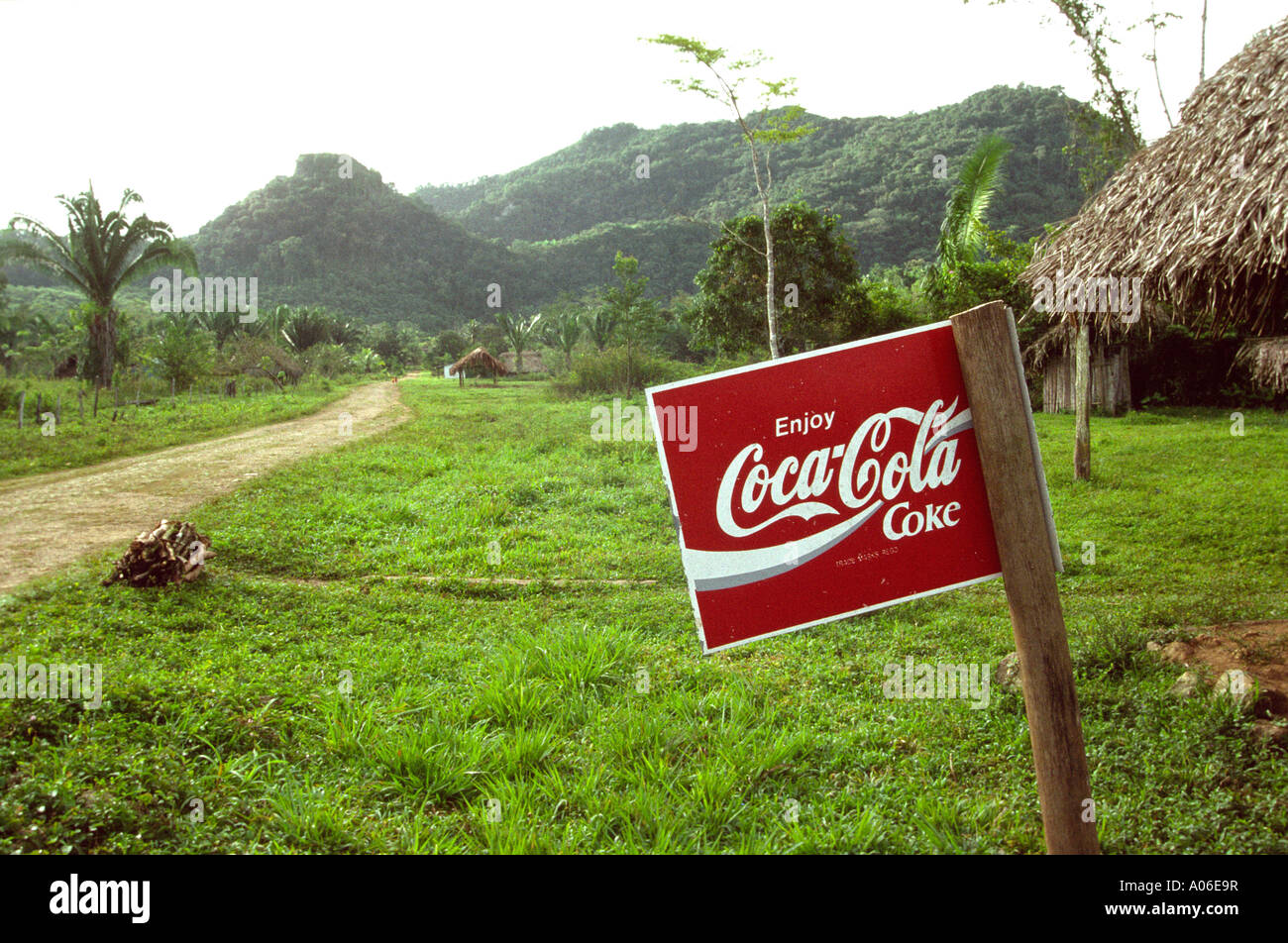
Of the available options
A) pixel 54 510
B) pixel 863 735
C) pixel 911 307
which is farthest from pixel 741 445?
pixel 911 307

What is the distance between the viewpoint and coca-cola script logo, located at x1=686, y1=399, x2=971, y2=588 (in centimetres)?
124

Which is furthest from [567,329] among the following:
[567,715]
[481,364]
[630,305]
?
[567,715]

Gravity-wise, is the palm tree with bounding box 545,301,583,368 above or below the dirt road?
above

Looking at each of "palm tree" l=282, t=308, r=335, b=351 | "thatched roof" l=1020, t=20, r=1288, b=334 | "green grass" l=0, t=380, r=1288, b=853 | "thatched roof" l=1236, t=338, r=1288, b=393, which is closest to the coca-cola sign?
"green grass" l=0, t=380, r=1288, b=853

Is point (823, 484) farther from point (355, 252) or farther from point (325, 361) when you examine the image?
point (355, 252)

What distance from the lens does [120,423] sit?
9.41m

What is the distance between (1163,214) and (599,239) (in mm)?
A: 23343

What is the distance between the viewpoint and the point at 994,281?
12.0 m

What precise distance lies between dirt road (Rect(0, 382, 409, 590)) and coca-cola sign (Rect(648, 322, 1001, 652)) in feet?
14.6

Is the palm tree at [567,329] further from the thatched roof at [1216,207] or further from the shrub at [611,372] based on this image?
the thatched roof at [1216,207]

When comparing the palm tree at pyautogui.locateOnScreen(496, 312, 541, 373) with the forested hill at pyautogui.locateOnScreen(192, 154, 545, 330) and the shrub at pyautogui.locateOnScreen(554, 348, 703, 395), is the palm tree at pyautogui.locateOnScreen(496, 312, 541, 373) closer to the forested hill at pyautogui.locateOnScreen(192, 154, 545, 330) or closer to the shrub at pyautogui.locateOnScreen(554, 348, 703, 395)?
the forested hill at pyautogui.locateOnScreen(192, 154, 545, 330)

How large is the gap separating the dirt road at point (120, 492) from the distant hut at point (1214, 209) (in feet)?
21.0

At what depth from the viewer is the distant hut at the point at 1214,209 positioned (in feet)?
11.6

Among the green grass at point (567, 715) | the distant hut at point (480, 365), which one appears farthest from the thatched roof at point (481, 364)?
the green grass at point (567, 715)
